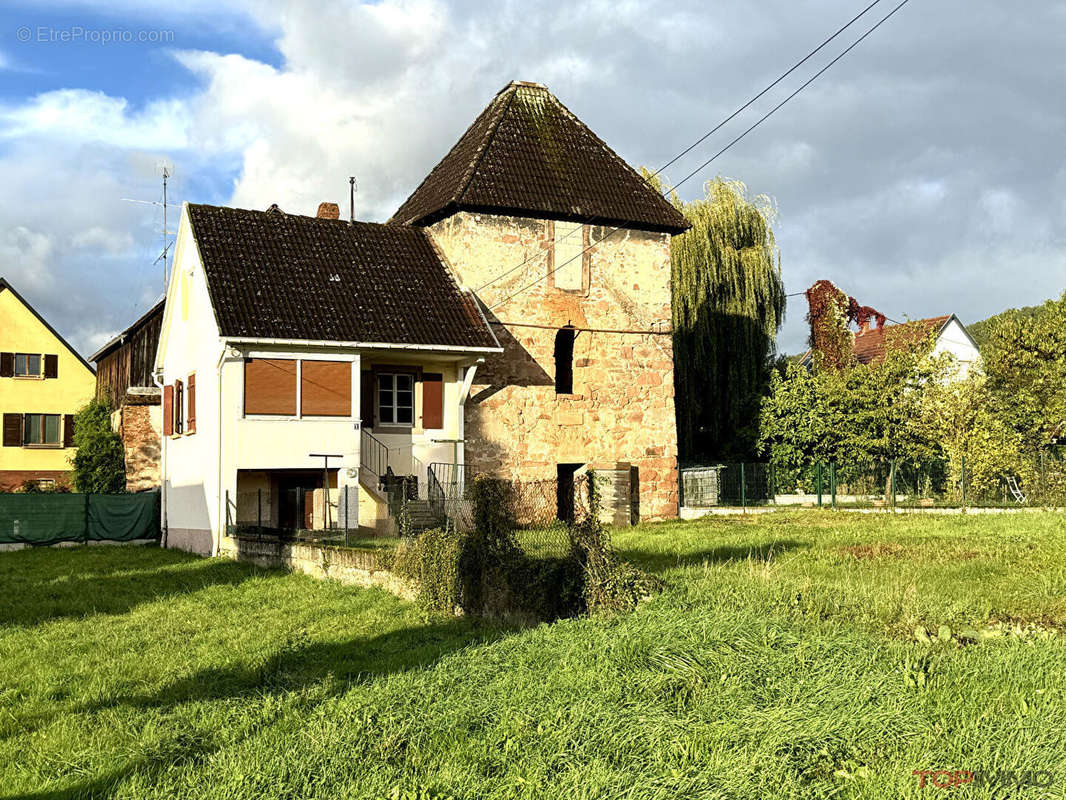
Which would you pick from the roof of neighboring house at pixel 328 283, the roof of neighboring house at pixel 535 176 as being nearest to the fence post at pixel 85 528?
the roof of neighboring house at pixel 328 283

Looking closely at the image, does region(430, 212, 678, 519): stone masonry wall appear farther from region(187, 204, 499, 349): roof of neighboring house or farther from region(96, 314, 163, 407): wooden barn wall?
region(96, 314, 163, 407): wooden barn wall

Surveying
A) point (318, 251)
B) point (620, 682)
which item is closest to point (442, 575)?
point (620, 682)

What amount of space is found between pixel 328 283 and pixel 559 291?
603 cm

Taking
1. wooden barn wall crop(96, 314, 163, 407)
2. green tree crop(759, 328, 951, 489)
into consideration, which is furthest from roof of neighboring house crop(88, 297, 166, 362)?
green tree crop(759, 328, 951, 489)

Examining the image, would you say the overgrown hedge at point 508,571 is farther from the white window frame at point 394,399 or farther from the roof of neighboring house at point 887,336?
the roof of neighboring house at point 887,336

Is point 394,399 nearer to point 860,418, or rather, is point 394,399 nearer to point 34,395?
point 860,418

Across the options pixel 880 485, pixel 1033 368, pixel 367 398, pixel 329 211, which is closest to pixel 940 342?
pixel 1033 368

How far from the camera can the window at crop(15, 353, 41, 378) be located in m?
43.1

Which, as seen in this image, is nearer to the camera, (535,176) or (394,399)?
(394,399)

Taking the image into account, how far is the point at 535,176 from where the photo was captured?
90.4ft

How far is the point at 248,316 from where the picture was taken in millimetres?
22219

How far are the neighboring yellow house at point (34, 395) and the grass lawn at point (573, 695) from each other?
31759mm

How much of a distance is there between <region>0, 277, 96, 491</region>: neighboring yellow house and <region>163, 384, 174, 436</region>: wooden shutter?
1811cm

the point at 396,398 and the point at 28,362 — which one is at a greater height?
the point at 28,362
